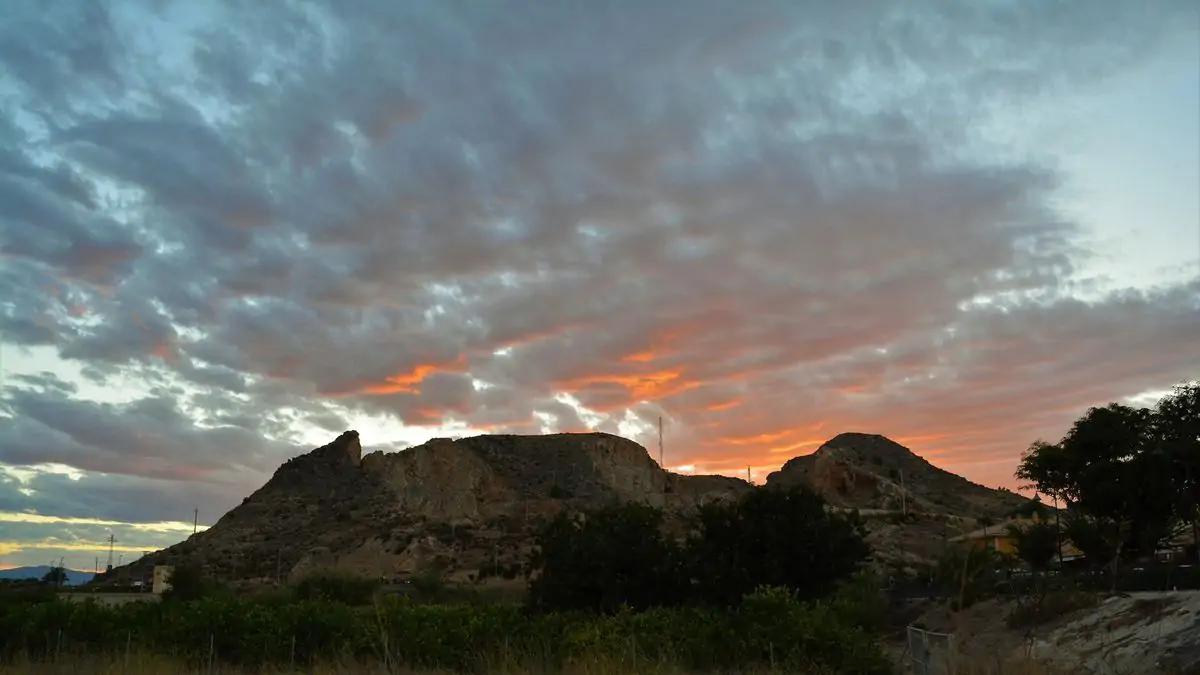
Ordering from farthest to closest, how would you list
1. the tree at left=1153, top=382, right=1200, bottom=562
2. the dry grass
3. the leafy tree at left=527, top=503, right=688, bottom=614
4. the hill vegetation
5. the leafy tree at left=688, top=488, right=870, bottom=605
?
the tree at left=1153, top=382, right=1200, bottom=562, the leafy tree at left=688, top=488, right=870, bottom=605, the leafy tree at left=527, top=503, right=688, bottom=614, the hill vegetation, the dry grass

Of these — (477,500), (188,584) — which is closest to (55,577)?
(188,584)

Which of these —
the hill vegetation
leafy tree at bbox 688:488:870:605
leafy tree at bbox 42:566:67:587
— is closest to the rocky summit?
leafy tree at bbox 42:566:67:587

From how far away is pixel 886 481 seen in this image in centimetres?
11350

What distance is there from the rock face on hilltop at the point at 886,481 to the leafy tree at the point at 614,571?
78501 mm

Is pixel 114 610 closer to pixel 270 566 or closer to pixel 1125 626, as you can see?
pixel 1125 626

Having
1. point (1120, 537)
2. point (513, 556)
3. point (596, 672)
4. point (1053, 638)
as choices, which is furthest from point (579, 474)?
point (596, 672)

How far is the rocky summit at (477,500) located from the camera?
8162 centimetres

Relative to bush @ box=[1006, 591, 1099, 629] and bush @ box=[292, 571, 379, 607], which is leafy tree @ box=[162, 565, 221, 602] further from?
bush @ box=[1006, 591, 1099, 629]

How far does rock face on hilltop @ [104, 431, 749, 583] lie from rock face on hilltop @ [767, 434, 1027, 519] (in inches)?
544

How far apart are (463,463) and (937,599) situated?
8442cm

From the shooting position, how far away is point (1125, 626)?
25453 mm

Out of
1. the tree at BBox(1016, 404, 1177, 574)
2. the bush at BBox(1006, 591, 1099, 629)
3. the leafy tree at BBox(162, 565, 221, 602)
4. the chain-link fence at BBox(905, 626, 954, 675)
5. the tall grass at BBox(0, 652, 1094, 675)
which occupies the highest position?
the tree at BBox(1016, 404, 1177, 574)

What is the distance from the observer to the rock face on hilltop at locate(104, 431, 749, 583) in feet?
271

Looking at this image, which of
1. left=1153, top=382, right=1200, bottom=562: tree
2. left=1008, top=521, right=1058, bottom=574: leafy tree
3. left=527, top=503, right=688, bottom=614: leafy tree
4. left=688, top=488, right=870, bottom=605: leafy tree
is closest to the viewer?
left=527, top=503, right=688, bottom=614: leafy tree
